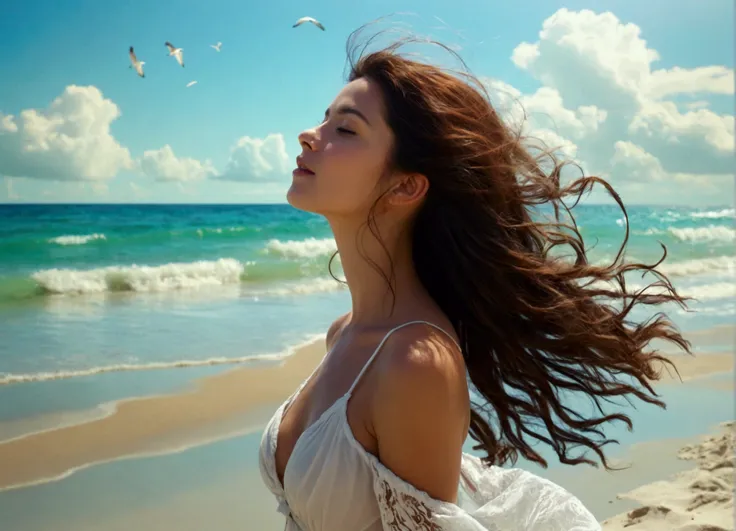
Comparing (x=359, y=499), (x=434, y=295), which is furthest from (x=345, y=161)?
(x=359, y=499)

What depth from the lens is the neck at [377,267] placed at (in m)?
2.09

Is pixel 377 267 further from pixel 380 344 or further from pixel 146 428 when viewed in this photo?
pixel 146 428

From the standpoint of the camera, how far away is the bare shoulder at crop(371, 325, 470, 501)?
1.67 meters

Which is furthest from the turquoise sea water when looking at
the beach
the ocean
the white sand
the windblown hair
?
the windblown hair

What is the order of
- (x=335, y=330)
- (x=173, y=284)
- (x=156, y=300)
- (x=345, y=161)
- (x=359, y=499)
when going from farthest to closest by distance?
(x=173, y=284), (x=156, y=300), (x=335, y=330), (x=345, y=161), (x=359, y=499)

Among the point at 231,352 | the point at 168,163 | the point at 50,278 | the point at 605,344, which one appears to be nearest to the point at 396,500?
the point at 605,344

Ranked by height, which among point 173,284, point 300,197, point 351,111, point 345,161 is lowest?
point 173,284

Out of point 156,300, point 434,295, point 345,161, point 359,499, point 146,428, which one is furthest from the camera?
point 156,300

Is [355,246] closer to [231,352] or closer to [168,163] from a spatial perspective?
[231,352]

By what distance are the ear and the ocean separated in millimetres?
794

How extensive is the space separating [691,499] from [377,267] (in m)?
2.68

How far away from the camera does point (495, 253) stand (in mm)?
2105

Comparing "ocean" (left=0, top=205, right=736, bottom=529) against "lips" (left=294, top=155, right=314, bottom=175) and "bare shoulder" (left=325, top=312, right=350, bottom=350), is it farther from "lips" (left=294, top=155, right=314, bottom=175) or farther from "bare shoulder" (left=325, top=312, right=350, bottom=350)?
"lips" (left=294, top=155, right=314, bottom=175)

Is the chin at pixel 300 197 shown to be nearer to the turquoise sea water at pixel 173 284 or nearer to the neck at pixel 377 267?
the neck at pixel 377 267
